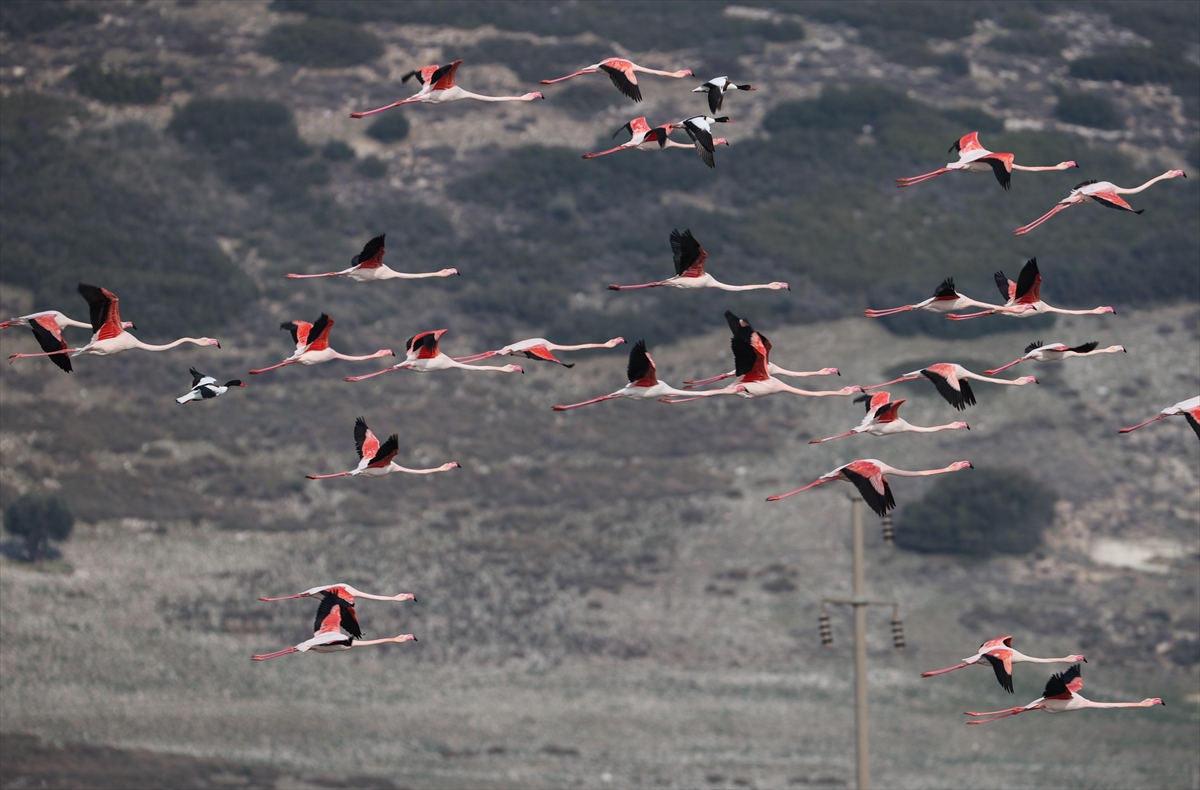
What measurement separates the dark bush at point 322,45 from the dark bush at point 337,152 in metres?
8.98

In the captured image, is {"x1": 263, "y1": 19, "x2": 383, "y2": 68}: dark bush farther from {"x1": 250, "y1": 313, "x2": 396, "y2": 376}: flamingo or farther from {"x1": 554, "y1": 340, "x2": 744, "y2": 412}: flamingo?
{"x1": 554, "y1": 340, "x2": 744, "y2": 412}: flamingo

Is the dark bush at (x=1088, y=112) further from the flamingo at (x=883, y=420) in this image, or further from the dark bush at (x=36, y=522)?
the flamingo at (x=883, y=420)

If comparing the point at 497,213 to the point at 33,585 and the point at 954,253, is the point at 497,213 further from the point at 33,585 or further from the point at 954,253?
the point at 33,585

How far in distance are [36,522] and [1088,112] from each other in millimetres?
65996

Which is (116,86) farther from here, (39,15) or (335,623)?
(335,623)

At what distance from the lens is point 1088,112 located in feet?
359

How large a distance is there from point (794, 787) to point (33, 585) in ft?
103

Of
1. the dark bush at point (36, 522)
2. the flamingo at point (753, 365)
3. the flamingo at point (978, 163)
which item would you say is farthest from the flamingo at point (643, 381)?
the dark bush at point (36, 522)

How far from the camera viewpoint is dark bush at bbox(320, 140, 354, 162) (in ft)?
345

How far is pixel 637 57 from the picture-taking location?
11362cm

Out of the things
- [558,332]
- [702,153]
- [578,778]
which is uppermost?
[702,153]

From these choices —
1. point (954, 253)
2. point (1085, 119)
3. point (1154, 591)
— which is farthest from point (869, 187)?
point (1154, 591)

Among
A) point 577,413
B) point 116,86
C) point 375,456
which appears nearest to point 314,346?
point 375,456

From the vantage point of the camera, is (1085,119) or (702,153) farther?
(1085,119)
